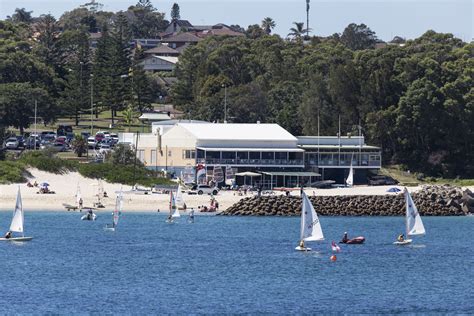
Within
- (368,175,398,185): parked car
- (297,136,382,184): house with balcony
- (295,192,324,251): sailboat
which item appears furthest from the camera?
(297,136,382,184): house with balcony

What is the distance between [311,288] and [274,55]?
97.0 metres

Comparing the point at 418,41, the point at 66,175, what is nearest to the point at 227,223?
the point at 66,175

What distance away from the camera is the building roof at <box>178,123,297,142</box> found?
11625 cm

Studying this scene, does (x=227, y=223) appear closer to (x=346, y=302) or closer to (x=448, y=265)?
(x=448, y=265)

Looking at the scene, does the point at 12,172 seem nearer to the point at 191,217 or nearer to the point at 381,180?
the point at 191,217

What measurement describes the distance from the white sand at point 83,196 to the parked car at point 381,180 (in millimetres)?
9133

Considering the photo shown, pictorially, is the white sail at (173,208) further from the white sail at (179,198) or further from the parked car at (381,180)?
the parked car at (381,180)

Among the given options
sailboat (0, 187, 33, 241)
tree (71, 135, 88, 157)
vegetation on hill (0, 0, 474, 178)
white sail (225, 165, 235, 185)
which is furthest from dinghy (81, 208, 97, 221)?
vegetation on hill (0, 0, 474, 178)

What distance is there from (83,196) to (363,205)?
20.1m

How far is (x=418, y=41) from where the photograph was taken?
149000mm

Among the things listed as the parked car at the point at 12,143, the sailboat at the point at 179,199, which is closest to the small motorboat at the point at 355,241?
the sailboat at the point at 179,199

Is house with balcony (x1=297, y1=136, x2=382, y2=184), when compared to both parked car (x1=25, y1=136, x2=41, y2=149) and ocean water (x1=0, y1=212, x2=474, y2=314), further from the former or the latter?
parked car (x1=25, y1=136, x2=41, y2=149)

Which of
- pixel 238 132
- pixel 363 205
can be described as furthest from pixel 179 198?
pixel 238 132

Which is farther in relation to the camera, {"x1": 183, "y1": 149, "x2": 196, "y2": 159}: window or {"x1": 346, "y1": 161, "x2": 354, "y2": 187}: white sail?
{"x1": 183, "y1": 149, "x2": 196, "y2": 159}: window
